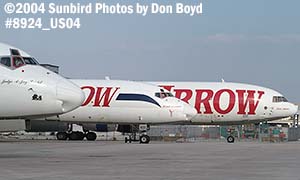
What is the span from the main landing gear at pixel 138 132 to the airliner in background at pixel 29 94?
23.4 meters

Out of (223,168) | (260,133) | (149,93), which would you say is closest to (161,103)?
(149,93)

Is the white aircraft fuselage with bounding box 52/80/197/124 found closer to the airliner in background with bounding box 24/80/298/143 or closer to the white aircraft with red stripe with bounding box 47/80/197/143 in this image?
the white aircraft with red stripe with bounding box 47/80/197/143

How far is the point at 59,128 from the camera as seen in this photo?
54844 millimetres

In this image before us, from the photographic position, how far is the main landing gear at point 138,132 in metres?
46.6

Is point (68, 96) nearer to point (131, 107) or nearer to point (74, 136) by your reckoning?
point (131, 107)

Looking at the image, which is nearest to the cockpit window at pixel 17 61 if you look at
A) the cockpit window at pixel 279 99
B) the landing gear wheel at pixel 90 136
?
the landing gear wheel at pixel 90 136

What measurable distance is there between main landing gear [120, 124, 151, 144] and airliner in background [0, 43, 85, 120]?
23.4 meters

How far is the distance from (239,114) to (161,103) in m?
8.00

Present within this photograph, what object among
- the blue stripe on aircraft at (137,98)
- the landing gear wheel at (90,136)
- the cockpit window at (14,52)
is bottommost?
the landing gear wheel at (90,136)

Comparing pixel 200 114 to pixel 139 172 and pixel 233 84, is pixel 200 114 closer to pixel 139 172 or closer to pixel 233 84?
pixel 233 84

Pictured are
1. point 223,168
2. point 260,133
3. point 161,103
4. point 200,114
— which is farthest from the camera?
point 260,133

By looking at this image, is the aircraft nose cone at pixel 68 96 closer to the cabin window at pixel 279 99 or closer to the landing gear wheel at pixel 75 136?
the landing gear wheel at pixel 75 136

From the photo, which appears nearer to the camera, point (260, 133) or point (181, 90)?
point (181, 90)

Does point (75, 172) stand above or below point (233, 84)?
below
